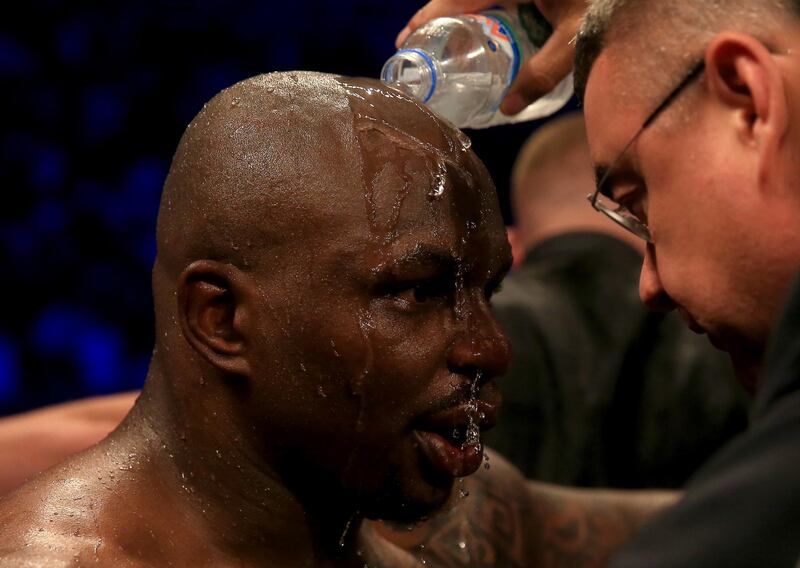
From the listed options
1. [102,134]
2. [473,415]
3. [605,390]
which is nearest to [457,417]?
[473,415]

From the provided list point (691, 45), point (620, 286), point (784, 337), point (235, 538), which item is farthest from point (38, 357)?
point (784, 337)

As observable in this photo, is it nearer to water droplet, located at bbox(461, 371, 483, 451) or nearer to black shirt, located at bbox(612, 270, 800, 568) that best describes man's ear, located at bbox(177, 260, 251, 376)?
water droplet, located at bbox(461, 371, 483, 451)

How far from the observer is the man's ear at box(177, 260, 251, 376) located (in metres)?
1.68

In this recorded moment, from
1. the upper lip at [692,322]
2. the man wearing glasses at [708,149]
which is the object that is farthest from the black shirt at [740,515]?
the upper lip at [692,322]

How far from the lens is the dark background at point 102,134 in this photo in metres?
3.69

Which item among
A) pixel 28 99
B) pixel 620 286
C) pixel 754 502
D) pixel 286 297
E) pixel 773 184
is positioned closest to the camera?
pixel 754 502

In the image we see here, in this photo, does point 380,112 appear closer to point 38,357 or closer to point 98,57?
point 98,57

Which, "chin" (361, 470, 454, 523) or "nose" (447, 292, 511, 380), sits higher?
"nose" (447, 292, 511, 380)

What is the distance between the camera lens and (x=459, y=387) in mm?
1673

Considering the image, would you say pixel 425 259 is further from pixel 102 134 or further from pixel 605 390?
pixel 102 134

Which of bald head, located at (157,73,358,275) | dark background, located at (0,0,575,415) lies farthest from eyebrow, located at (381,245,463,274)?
dark background, located at (0,0,575,415)

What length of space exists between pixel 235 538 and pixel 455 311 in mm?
415

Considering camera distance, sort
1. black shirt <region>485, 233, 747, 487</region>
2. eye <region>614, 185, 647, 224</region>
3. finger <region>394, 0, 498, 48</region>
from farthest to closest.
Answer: black shirt <region>485, 233, 747, 487</region> → finger <region>394, 0, 498, 48</region> → eye <region>614, 185, 647, 224</region>

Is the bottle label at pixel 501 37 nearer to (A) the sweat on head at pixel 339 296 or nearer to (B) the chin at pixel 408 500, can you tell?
(A) the sweat on head at pixel 339 296
